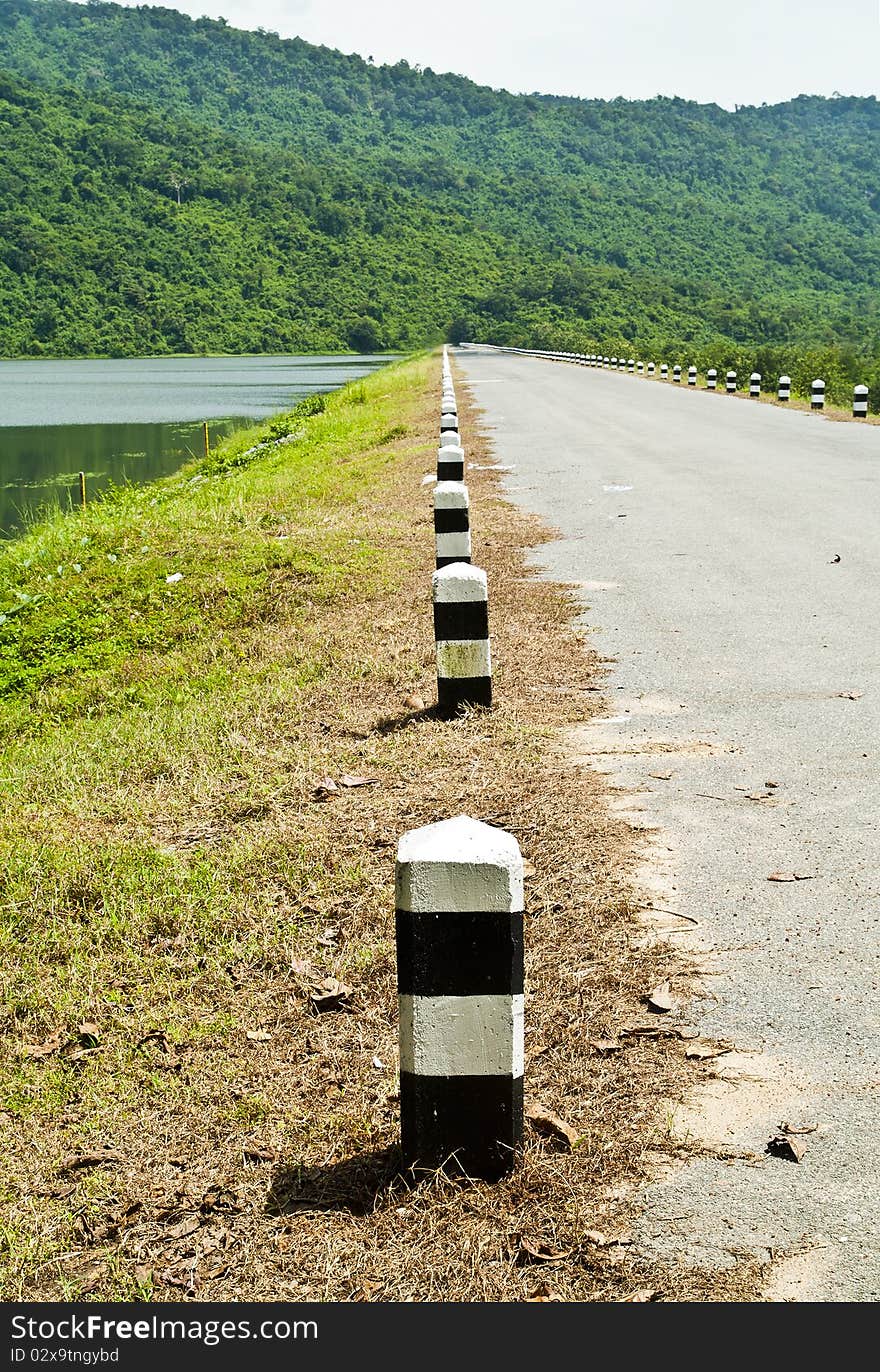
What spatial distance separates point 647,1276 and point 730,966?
157 cm

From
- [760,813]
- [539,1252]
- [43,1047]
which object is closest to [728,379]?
[760,813]

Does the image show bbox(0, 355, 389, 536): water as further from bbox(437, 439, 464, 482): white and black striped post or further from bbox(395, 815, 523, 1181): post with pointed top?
bbox(395, 815, 523, 1181): post with pointed top

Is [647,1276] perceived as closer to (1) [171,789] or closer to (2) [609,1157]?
(2) [609,1157]

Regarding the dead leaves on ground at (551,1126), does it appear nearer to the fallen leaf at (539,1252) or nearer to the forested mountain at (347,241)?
the fallen leaf at (539,1252)

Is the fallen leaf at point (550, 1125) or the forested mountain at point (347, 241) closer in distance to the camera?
the fallen leaf at point (550, 1125)

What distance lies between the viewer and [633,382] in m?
48.8

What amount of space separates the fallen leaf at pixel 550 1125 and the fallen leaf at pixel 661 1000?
62 centimetres

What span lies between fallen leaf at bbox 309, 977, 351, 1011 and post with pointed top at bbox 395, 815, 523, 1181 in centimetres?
109

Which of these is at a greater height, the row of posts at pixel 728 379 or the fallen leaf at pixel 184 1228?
the row of posts at pixel 728 379

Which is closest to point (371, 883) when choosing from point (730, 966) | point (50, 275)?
point (730, 966)

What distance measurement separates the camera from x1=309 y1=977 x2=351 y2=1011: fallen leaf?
4.86 m

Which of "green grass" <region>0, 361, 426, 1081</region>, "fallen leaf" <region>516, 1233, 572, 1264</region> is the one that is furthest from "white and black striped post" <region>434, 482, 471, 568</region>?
"fallen leaf" <region>516, 1233, 572, 1264</region>

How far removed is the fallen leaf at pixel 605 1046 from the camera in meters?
4.30

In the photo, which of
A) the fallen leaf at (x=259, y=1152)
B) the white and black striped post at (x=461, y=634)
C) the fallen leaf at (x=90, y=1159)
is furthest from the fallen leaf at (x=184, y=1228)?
the white and black striped post at (x=461, y=634)
